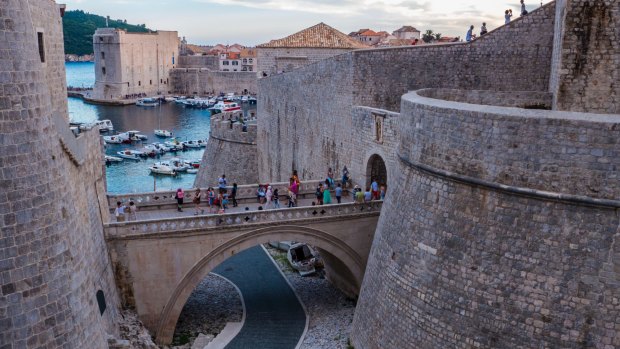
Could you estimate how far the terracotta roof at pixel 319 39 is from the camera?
3403 cm

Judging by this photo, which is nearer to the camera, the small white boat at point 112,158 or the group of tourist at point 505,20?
the group of tourist at point 505,20

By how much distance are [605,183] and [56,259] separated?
9.04 m

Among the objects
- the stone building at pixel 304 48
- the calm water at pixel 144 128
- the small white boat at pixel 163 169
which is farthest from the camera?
the small white boat at pixel 163 169

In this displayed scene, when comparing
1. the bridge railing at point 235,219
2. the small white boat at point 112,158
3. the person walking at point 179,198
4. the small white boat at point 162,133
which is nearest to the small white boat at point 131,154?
the small white boat at point 112,158

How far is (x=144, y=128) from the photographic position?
71.6 meters

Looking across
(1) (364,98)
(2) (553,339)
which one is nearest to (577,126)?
(2) (553,339)

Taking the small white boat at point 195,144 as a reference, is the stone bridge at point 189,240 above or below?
above

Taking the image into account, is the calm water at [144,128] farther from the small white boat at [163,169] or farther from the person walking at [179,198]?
the person walking at [179,198]

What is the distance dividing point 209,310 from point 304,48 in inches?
723

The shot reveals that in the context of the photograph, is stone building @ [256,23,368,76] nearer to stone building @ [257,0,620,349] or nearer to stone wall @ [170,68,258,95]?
stone building @ [257,0,620,349]

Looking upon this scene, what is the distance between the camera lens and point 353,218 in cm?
1928

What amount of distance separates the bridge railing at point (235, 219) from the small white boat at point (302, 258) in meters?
4.80

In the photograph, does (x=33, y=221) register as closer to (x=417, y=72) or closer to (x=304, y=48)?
(x=417, y=72)

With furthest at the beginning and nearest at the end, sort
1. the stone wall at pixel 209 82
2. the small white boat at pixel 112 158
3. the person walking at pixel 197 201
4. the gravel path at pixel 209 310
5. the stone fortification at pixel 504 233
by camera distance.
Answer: the stone wall at pixel 209 82, the small white boat at pixel 112 158, the person walking at pixel 197 201, the gravel path at pixel 209 310, the stone fortification at pixel 504 233
